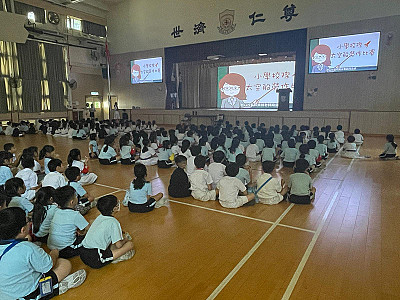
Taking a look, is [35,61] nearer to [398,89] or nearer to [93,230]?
[93,230]

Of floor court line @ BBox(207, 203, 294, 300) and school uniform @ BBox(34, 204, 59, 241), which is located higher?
school uniform @ BBox(34, 204, 59, 241)

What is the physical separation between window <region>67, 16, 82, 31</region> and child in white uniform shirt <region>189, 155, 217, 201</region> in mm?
16939

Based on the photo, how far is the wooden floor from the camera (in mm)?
2115

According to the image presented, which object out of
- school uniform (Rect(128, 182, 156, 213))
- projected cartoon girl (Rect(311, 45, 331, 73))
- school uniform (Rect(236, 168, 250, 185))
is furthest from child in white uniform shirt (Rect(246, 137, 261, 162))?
projected cartoon girl (Rect(311, 45, 331, 73))

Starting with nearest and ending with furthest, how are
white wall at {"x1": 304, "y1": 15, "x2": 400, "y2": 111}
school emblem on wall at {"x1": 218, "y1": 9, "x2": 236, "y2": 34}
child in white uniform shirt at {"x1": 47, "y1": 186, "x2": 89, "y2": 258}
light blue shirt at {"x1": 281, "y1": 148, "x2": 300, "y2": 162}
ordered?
child in white uniform shirt at {"x1": 47, "y1": 186, "x2": 89, "y2": 258} → light blue shirt at {"x1": 281, "y1": 148, "x2": 300, "y2": 162} → white wall at {"x1": 304, "y1": 15, "x2": 400, "y2": 111} → school emblem on wall at {"x1": 218, "y1": 9, "x2": 236, "y2": 34}

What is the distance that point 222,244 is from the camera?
9.19ft

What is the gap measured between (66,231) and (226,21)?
545 inches

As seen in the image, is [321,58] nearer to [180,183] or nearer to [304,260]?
[180,183]

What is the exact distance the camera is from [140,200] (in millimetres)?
3588

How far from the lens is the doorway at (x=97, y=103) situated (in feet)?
61.9

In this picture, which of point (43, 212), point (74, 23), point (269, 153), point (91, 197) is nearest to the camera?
point (43, 212)

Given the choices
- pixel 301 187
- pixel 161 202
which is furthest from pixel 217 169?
pixel 301 187

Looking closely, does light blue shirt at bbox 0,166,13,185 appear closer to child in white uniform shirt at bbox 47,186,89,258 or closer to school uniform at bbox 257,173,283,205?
child in white uniform shirt at bbox 47,186,89,258

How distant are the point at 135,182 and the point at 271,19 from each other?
39.8ft
